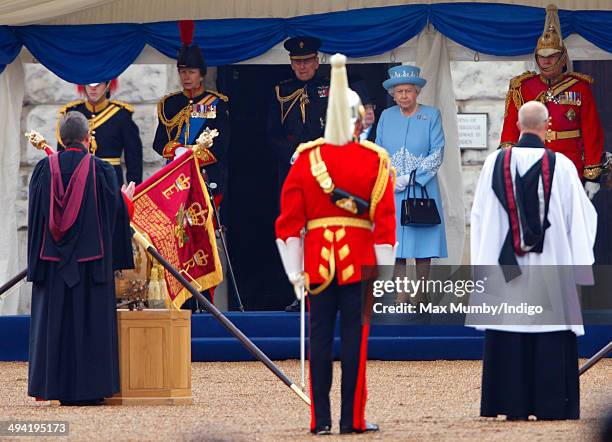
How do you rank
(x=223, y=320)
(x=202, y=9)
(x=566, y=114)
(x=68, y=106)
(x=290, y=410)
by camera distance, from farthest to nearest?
1. (x=68, y=106)
2. (x=202, y=9)
3. (x=566, y=114)
4. (x=223, y=320)
5. (x=290, y=410)

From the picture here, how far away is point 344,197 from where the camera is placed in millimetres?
8039

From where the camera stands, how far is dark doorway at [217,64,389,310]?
14.3 metres

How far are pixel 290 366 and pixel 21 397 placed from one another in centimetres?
223

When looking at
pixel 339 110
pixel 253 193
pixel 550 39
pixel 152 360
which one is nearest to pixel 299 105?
pixel 253 193

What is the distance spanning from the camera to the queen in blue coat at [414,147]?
1259 cm

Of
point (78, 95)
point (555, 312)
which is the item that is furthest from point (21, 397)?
point (78, 95)

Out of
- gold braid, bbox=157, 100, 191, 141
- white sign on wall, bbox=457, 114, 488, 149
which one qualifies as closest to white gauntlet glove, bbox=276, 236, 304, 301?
gold braid, bbox=157, 100, 191, 141

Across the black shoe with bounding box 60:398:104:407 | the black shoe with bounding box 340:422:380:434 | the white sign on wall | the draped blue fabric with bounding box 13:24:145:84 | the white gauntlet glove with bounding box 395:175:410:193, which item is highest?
the draped blue fabric with bounding box 13:24:145:84

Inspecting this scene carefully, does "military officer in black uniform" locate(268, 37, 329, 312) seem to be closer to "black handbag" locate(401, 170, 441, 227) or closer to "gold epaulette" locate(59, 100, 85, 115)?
"black handbag" locate(401, 170, 441, 227)

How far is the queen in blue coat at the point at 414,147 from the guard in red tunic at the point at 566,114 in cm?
52

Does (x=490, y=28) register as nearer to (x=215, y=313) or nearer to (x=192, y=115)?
(x=192, y=115)

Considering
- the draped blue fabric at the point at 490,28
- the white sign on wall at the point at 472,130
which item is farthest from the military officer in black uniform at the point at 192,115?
the white sign on wall at the point at 472,130

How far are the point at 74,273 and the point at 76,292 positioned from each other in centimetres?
11

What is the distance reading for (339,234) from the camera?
808cm
